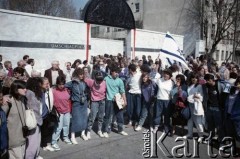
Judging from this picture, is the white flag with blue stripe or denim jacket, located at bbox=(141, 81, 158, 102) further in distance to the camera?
the white flag with blue stripe

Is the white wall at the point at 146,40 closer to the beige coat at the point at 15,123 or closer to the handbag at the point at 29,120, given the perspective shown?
the handbag at the point at 29,120

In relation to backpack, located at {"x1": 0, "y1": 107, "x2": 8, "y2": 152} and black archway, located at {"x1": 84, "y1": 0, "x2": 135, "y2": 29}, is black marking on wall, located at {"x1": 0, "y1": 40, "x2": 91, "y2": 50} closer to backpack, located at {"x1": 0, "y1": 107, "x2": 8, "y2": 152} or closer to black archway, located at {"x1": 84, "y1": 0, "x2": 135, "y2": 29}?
black archway, located at {"x1": 84, "y1": 0, "x2": 135, "y2": 29}

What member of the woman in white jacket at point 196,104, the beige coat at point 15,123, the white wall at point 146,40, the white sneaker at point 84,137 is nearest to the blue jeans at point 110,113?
the white sneaker at point 84,137

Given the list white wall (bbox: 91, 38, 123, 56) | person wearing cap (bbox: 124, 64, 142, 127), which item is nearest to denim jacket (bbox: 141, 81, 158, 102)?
person wearing cap (bbox: 124, 64, 142, 127)

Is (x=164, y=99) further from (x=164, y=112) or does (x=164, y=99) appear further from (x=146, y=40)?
(x=146, y=40)

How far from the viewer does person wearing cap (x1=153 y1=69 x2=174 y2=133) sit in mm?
7438

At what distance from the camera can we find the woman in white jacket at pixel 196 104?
6840 mm

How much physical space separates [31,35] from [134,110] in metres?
6.68

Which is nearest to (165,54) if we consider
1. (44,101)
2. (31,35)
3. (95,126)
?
(95,126)

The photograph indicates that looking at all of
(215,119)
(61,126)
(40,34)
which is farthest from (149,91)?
(40,34)

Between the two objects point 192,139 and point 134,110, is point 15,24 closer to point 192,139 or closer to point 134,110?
→ point 134,110

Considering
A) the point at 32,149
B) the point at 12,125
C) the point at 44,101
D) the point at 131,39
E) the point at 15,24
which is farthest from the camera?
the point at 131,39

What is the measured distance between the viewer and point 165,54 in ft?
29.3

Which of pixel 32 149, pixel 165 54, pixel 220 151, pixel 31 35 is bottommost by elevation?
pixel 220 151
